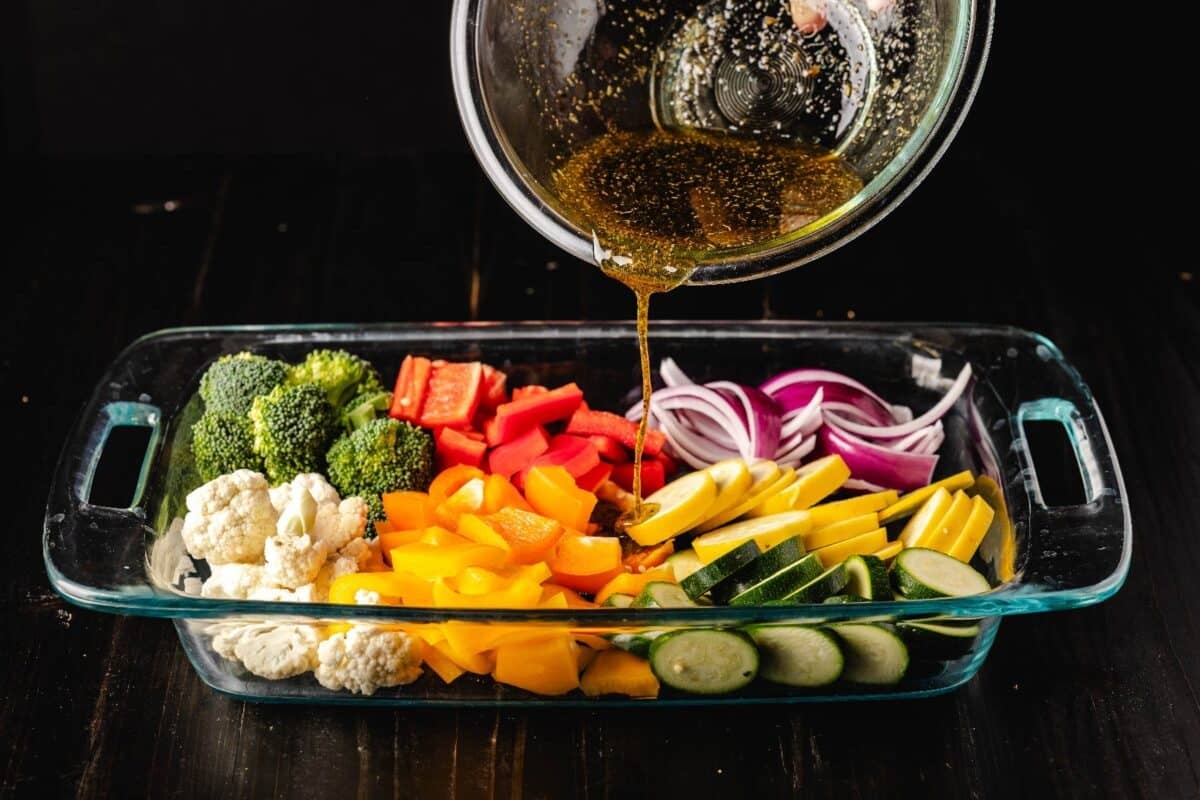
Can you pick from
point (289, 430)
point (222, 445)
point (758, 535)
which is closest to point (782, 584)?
point (758, 535)

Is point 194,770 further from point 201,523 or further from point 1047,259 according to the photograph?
point 1047,259

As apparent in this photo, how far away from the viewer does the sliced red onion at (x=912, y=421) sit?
298cm

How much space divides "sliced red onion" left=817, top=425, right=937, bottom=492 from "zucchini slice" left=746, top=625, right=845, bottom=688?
600 millimetres

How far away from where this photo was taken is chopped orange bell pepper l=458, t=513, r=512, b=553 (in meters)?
2.59

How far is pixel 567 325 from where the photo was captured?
10.2ft

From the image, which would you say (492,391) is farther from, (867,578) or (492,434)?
(867,578)

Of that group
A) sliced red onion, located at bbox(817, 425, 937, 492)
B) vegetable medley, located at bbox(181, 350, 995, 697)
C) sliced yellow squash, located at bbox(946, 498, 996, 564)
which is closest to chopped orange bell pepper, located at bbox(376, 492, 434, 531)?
vegetable medley, located at bbox(181, 350, 995, 697)

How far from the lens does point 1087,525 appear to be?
2555 mm

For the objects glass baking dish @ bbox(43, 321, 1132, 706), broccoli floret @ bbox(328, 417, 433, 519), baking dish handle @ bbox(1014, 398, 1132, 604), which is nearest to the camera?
glass baking dish @ bbox(43, 321, 1132, 706)

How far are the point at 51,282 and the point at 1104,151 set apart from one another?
307 cm

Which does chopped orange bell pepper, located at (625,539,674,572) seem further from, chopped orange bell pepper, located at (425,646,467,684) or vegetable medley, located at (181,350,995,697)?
chopped orange bell pepper, located at (425,646,467,684)

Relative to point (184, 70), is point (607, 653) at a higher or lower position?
lower

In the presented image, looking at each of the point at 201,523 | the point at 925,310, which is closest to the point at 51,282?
the point at 201,523

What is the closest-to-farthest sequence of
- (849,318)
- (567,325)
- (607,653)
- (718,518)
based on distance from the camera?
(607,653) → (718,518) → (567,325) → (849,318)
